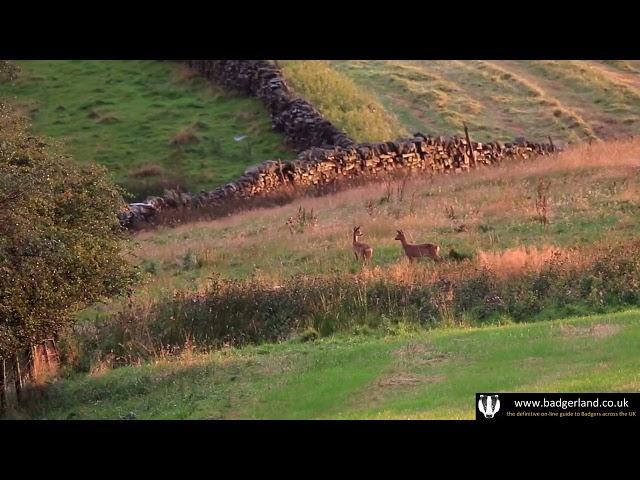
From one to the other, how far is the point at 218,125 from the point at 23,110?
9.13m

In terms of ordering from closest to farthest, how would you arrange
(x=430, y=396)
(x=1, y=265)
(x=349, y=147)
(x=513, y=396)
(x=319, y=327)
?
A: (x=513, y=396) < (x=430, y=396) < (x=1, y=265) < (x=319, y=327) < (x=349, y=147)

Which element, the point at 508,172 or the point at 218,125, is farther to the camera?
the point at 218,125

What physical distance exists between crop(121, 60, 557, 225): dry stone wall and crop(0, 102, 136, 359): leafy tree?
45.5 ft

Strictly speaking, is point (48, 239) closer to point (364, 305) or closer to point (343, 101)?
point (364, 305)

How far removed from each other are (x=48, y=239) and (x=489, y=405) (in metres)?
6.75

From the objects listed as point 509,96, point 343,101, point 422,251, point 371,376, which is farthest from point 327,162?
point 371,376

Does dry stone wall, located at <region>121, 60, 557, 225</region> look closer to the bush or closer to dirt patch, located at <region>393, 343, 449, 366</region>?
the bush

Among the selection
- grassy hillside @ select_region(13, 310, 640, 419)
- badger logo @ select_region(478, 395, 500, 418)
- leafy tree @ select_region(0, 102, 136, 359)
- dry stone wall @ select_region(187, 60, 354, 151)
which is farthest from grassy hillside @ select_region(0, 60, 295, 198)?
badger logo @ select_region(478, 395, 500, 418)

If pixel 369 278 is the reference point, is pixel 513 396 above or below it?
above

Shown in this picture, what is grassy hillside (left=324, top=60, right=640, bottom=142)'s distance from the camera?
1780 inches

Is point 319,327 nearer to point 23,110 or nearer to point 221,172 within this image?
point 221,172

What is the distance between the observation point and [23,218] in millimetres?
13547

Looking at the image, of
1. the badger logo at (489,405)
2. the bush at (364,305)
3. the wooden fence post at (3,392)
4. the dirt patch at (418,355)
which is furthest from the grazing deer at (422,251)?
the badger logo at (489,405)

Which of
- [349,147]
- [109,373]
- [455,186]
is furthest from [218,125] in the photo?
[109,373]
